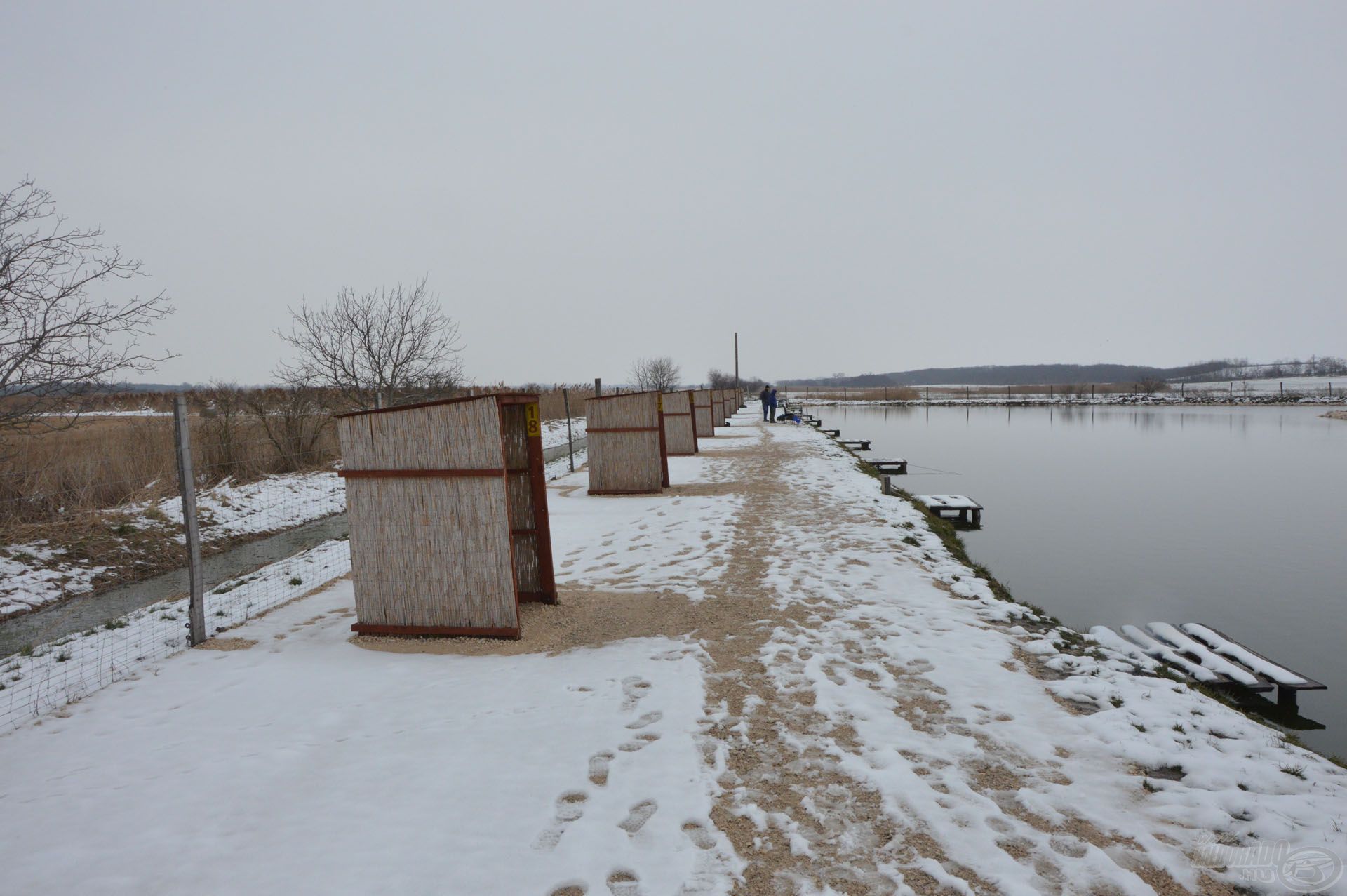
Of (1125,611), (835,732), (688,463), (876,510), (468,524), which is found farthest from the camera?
(688,463)

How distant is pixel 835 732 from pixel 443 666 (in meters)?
2.67

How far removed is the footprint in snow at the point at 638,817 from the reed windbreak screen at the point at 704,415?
20.7 metres

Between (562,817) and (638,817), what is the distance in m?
0.33

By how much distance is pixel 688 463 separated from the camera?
16797 mm

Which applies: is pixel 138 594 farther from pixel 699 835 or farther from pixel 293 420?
pixel 293 420

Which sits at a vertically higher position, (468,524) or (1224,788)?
(468,524)

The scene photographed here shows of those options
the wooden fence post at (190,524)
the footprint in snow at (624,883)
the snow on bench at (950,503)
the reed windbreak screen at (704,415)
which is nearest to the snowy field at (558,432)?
the reed windbreak screen at (704,415)

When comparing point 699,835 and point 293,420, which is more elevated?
point 293,420

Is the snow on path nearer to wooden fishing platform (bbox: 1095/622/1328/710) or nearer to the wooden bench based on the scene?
wooden fishing platform (bbox: 1095/622/1328/710)

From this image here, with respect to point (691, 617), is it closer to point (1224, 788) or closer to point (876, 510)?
point (1224, 788)

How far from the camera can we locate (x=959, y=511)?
11.7 m

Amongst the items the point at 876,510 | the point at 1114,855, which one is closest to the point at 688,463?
the point at 876,510

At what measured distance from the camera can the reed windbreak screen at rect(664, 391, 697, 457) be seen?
18.6 metres

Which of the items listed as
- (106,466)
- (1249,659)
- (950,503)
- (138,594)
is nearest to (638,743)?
(1249,659)
